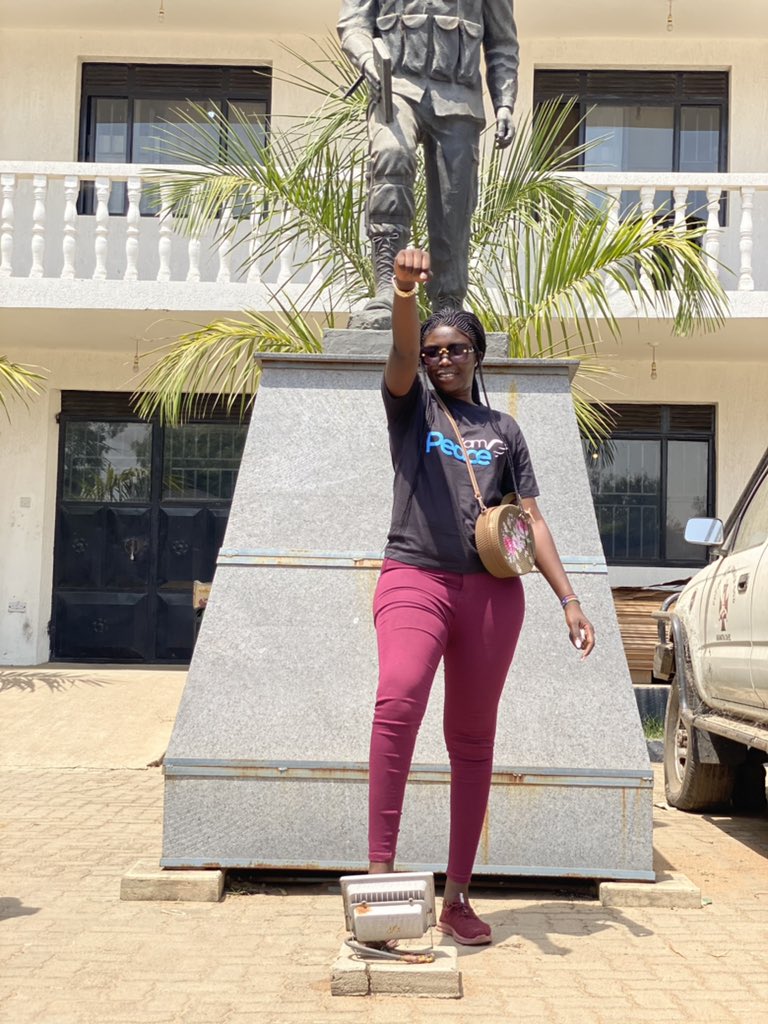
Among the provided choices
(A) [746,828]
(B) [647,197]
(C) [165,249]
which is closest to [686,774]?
(A) [746,828]

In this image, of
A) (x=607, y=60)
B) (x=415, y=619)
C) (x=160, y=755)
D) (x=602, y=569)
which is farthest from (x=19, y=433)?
(x=415, y=619)

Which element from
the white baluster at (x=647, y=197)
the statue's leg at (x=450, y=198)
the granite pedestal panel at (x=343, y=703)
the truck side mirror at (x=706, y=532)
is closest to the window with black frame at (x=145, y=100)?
the white baluster at (x=647, y=197)

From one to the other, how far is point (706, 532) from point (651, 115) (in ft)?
27.1

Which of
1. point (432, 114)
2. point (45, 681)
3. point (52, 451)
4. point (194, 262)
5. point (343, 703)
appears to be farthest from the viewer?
point (52, 451)

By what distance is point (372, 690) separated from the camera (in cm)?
459

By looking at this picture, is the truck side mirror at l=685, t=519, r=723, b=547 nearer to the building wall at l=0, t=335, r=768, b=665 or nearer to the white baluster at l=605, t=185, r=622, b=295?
the white baluster at l=605, t=185, r=622, b=295

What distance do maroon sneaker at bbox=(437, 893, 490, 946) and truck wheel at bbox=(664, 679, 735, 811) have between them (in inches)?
120

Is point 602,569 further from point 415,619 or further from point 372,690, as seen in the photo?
point 415,619

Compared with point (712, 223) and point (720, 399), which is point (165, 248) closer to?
point (712, 223)

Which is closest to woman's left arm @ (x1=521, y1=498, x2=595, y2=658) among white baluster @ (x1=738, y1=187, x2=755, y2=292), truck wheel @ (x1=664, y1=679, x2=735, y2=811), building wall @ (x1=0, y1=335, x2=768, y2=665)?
truck wheel @ (x1=664, y1=679, x2=735, y2=811)

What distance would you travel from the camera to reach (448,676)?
145 inches

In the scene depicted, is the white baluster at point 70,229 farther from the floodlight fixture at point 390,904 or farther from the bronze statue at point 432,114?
the floodlight fixture at point 390,904

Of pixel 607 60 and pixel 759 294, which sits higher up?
pixel 607 60

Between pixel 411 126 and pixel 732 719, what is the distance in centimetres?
294
